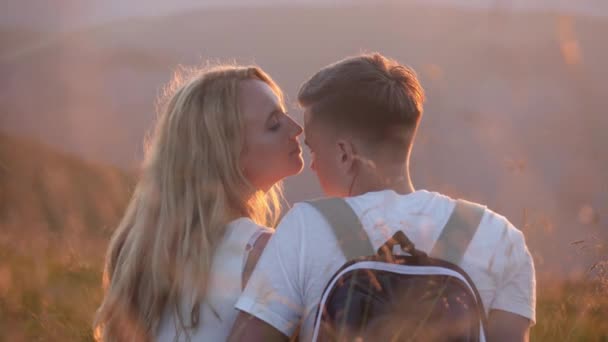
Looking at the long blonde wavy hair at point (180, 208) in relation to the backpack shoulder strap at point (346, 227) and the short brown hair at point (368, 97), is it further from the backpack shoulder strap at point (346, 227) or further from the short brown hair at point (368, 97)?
the backpack shoulder strap at point (346, 227)

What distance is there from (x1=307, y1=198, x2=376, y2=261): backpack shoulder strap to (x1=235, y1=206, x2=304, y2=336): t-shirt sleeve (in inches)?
3.3

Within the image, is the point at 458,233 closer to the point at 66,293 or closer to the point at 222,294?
the point at 222,294

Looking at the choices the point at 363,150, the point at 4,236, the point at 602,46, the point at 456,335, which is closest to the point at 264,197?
the point at 363,150

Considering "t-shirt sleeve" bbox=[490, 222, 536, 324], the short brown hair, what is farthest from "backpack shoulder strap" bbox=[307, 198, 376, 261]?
"t-shirt sleeve" bbox=[490, 222, 536, 324]

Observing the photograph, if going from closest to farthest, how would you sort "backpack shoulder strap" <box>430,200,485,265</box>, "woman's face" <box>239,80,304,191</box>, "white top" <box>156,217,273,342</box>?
"backpack shoulder strap" <box>430,200,485,265</box> → "white top" <box>156,217,273,342</box> → "woman's face" <box>239,80,304,191</box>

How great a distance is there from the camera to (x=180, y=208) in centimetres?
242

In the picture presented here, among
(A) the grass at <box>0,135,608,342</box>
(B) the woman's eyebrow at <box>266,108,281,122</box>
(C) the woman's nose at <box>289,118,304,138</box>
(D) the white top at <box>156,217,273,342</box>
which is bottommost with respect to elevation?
(A) the grass at <box>0,135,608,342</box>

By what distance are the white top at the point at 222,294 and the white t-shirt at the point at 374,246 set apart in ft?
1.09

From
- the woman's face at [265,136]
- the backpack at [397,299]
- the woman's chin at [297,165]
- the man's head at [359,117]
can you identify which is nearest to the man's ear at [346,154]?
the man's head at [359,117]

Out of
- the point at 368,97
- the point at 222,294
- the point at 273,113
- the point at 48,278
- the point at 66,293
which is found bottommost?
the point at 48,278

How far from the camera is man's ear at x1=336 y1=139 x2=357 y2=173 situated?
203cm

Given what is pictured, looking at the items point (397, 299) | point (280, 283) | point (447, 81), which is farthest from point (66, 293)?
point (447, 81)

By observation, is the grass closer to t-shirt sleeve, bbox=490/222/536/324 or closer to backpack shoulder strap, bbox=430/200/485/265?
t-shirt sleeve, bbox=490/222/536/324

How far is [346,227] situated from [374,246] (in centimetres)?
9
